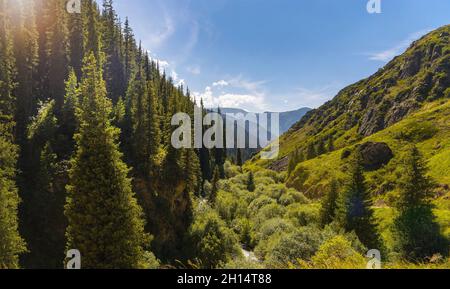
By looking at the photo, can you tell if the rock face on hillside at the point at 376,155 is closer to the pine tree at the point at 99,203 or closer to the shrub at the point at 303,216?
the shrub at the point at 303,216

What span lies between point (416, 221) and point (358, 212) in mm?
12489

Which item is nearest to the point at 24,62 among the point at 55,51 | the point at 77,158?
the point at 55,51

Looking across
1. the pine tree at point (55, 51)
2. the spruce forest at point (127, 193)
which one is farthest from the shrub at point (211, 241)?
the pine tree at point (55, 51)

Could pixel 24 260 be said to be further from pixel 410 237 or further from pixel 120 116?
pixel 410 237

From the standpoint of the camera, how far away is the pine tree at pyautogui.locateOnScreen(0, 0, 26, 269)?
23091 millimetres

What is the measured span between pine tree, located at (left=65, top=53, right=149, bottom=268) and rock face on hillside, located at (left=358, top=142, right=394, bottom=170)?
340 ft

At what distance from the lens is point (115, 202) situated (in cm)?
2048

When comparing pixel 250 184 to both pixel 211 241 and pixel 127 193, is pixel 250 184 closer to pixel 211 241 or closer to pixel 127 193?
pixel 211 241

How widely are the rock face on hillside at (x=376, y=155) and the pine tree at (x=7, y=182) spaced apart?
105 meters

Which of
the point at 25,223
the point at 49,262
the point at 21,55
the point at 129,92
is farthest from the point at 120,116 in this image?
the point at 49,262

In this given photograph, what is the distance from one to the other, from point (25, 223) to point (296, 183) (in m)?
102

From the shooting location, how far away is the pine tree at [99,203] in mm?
20188

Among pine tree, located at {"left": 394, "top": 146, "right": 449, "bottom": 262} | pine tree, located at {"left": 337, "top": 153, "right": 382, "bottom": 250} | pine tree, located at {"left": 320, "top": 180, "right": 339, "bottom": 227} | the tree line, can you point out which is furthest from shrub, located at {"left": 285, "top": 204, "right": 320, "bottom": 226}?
the tree line

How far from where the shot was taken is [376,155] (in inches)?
4348
